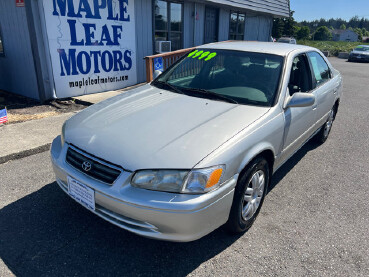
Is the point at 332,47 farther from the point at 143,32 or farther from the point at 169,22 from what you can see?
the point at 143,32

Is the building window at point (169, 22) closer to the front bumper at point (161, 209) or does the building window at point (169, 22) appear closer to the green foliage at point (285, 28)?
the front bumper at point (161, 209)

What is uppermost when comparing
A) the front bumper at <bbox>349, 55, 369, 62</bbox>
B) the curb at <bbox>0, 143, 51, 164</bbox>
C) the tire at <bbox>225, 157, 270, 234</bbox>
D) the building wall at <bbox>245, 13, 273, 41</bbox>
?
A: the building wall at <bbox>245, 13, 273, 41</bbox>

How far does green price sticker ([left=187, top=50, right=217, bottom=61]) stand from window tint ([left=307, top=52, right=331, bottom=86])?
4.41 feet

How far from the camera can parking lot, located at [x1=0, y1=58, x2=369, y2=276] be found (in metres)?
2.30

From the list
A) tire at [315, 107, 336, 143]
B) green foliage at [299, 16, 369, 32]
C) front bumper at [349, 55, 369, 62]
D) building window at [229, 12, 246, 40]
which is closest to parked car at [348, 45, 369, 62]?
front bumper at [349, 55, 369, 62]

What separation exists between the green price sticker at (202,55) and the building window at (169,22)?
5.62m

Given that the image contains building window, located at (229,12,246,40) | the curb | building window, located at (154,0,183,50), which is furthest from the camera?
building window, located at (229,12,246,40)

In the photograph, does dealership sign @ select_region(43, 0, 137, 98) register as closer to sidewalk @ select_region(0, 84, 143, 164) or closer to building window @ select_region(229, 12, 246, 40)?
sidewalk @ select_region(0, 84, 143, 164)

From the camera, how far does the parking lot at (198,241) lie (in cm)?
230

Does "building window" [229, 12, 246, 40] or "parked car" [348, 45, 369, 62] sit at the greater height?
"building window" [229, 12, 246, 40]

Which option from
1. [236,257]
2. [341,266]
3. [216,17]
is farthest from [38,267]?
[216,17]

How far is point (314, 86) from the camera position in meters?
Result: 3.83

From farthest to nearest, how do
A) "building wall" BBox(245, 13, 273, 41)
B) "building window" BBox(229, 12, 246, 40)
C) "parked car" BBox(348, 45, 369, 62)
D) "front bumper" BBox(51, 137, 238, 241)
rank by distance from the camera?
"parked car" BBox(348, 45, 369, 62) < "building wall" BBox(245, 13, 273, 41) < "building window" BBox(229, 12, 246, 40) < "front bumper" BBox(51, 137, 238, 241)

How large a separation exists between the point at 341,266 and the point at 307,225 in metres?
0.54
